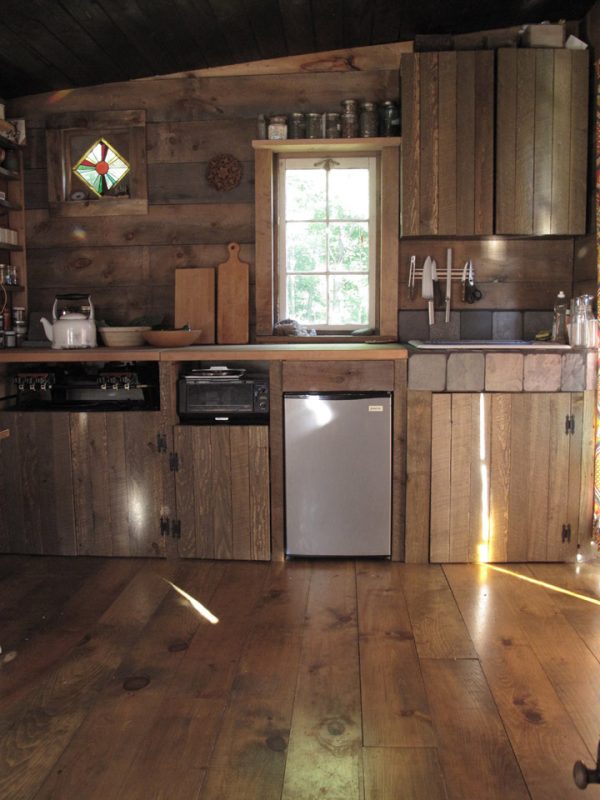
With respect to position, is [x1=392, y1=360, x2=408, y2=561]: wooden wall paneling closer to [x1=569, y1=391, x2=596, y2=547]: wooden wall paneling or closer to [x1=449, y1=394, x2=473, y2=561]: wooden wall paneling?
[x1=449, y1=394, x2=473, y2=561]: wooden wall paneling

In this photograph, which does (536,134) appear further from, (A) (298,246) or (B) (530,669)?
(B) (530,669)

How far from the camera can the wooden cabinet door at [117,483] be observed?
343cm

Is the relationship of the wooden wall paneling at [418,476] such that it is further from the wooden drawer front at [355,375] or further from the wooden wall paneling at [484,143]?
the wooden wall paneling at [484,143]

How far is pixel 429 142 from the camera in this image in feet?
11.8

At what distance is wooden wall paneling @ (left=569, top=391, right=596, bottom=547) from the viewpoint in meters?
3.33

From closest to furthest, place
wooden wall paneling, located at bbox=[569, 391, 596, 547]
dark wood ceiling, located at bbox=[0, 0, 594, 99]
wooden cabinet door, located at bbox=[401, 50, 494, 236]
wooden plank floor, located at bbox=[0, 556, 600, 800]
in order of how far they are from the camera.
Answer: wooden plank floor, located at bbox=[0, 556, 600, 800]
dark wood ceiling, located at bbox=[0, 0, 594, 99]
wooden wall paneling, located at bbox=[569, 391, 596, 547]
wooden cabinet door, located at bbox=[401, 50, 494, 236]

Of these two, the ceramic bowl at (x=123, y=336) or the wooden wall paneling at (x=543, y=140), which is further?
the ceramic bowl at (x=123, y=336)

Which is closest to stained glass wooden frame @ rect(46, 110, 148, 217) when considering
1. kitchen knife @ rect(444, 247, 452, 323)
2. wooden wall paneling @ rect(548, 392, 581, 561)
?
kitchen knife @ rect(444, 247, 452, 323)

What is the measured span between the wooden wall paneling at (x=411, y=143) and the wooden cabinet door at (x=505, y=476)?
36.3 inches

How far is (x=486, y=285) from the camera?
3.90 m

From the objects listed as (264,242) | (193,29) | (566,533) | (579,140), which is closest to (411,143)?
(579,140)

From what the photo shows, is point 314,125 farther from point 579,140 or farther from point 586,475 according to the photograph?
point 586,475

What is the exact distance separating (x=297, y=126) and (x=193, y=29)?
677 mm

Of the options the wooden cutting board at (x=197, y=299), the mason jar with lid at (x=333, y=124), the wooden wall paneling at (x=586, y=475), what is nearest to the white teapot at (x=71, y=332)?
the wooden cutting board at (x=197, y=299)
